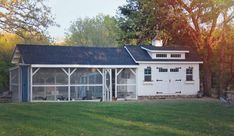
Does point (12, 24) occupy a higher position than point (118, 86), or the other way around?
point (12, 24)

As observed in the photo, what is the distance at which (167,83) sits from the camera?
33.6 m

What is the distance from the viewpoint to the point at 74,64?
100 ft

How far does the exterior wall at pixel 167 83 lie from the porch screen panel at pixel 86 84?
10.5 ft

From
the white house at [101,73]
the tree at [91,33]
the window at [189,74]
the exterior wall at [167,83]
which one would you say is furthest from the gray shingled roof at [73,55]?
the tree at [91,33]

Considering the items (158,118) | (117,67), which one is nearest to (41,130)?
(158,118)

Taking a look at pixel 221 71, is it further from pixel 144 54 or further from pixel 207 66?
pixel 144 54

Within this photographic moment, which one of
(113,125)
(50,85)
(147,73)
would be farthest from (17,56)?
(113,125)

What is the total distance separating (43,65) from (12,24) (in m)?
4.91

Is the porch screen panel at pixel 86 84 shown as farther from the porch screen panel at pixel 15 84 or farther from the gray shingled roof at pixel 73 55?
the porch screen panel at pixel 15 84

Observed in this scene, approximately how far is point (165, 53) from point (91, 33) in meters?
44.5

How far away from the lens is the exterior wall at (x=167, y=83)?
32.9m

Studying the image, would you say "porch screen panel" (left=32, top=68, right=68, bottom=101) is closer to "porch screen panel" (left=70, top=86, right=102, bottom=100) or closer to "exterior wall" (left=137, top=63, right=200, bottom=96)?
"porch screen panel" (left=70, top=86, right=102, bottom=100)

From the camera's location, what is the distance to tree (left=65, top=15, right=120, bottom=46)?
250 ft

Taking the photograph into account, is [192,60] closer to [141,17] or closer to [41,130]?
[141,17]
